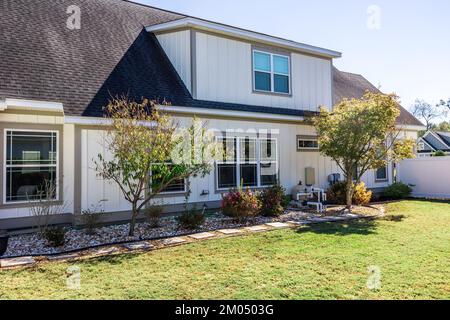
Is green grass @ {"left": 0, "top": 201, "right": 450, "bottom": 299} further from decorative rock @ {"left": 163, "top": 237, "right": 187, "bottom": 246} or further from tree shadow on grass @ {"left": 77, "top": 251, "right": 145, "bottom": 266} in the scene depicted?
decorative rock @ {"left": 163, "top": 237, "right": 187, "bottom": 246}

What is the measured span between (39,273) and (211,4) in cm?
1027

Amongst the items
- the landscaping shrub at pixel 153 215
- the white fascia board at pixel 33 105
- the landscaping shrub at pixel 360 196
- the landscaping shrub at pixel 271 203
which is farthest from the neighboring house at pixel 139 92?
the landscaping shrub at pixel 271 203

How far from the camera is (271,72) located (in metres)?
13.5

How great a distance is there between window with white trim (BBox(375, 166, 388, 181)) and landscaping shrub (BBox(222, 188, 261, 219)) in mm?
8922

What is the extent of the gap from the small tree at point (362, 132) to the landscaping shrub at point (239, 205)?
11.6ft

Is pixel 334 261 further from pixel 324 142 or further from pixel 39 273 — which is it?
pixel 324 142

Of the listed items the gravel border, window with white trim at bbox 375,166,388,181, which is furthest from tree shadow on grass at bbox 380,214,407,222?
window with white trim at bbox 375,166,388,181

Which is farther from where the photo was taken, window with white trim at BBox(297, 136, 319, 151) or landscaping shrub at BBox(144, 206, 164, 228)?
window with white trim at BBox(297, 136, 319, 151)

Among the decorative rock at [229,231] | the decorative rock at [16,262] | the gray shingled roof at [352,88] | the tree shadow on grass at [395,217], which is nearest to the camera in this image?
the decorative rock at [16,262]

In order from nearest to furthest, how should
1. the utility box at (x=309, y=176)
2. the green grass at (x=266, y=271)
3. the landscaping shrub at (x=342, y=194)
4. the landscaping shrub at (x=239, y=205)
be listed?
→ the green grass at (x=266, y=271) < the landscaping shrub at (x=239, y=205) < the landscaping shrub at (x=342, y=194) < the utility box at (x=309, y=176)

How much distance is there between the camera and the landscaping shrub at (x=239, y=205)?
9602 millimetres

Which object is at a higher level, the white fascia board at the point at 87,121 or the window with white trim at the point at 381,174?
the white fascia board at the point at 87,121

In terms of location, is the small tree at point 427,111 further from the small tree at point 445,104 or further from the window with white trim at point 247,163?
the window with white trim at point 247,163

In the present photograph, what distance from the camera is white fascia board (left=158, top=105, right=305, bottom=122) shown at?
10539 millimetres
